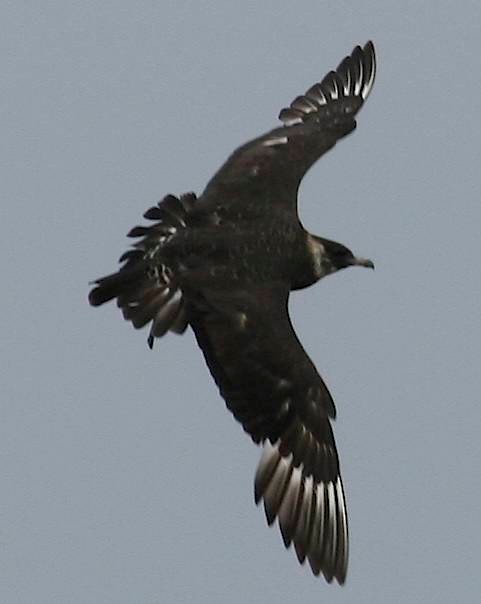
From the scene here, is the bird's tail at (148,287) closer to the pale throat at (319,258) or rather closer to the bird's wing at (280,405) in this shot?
the bird's wing at (280,405)

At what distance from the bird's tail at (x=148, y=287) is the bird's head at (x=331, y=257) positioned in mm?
1440

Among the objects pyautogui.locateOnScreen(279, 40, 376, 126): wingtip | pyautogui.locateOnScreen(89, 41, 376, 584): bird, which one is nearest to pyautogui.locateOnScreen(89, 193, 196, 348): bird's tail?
pyautogui.locateOnScreen(89, 41, 376, 584): bird

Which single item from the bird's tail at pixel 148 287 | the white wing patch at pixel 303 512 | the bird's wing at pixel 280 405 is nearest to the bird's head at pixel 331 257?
the bird's wing at pixel 280 405

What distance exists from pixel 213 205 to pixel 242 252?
2.05 feet

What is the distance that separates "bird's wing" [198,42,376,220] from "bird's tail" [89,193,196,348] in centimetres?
68

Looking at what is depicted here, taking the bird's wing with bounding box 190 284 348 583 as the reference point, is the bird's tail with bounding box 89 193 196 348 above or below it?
above

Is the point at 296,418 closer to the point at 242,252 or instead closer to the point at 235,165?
the point at 242,252

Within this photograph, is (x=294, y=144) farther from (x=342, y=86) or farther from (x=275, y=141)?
(x=342, y=86)

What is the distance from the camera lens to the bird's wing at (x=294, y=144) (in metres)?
16.2

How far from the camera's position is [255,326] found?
1520 centimetres

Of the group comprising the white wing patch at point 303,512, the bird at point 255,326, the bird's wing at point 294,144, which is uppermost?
the bird's wing at point 294,144

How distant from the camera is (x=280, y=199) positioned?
16.3 m

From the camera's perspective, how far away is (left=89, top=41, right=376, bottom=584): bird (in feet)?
49.7

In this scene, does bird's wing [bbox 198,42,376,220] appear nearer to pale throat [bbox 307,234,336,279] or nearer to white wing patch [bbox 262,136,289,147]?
white wing patch [bbox 262,136,289,147]
